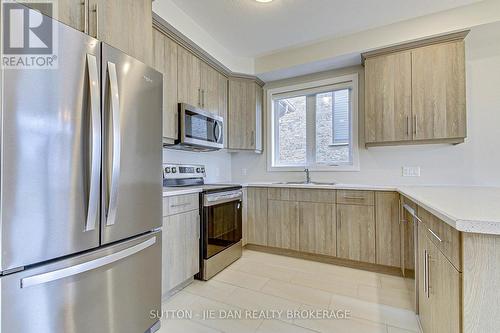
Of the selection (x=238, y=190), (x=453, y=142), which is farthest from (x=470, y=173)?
(x=238, y=190)

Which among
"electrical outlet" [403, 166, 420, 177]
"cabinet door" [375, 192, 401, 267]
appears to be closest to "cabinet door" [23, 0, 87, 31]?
"cabinet door" [375, 192, 401, 267]

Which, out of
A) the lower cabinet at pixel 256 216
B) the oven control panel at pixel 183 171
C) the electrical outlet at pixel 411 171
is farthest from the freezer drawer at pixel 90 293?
the electrical outlet at pixel 411 171

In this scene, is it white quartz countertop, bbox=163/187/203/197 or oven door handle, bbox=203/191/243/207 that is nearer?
white quartz countertop, bbox=163/187/203/197

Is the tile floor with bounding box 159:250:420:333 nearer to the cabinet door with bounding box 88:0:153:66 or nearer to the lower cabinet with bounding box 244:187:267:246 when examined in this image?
the lower cabinet with bounding box 244:187:267:246

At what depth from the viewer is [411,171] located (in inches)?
109

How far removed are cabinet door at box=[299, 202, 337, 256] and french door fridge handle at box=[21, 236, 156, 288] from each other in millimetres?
1979

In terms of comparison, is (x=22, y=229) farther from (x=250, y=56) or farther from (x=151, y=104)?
(x=250, y=56)

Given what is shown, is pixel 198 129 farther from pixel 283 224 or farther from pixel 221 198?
pixel 283 224

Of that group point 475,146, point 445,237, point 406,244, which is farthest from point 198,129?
point 475,146

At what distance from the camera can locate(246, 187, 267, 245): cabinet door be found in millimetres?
3141

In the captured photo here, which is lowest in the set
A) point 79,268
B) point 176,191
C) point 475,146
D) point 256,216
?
point 256,216

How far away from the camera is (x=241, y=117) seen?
339cm

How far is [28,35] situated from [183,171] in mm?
1885

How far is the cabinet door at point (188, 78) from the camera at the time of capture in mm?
2453
